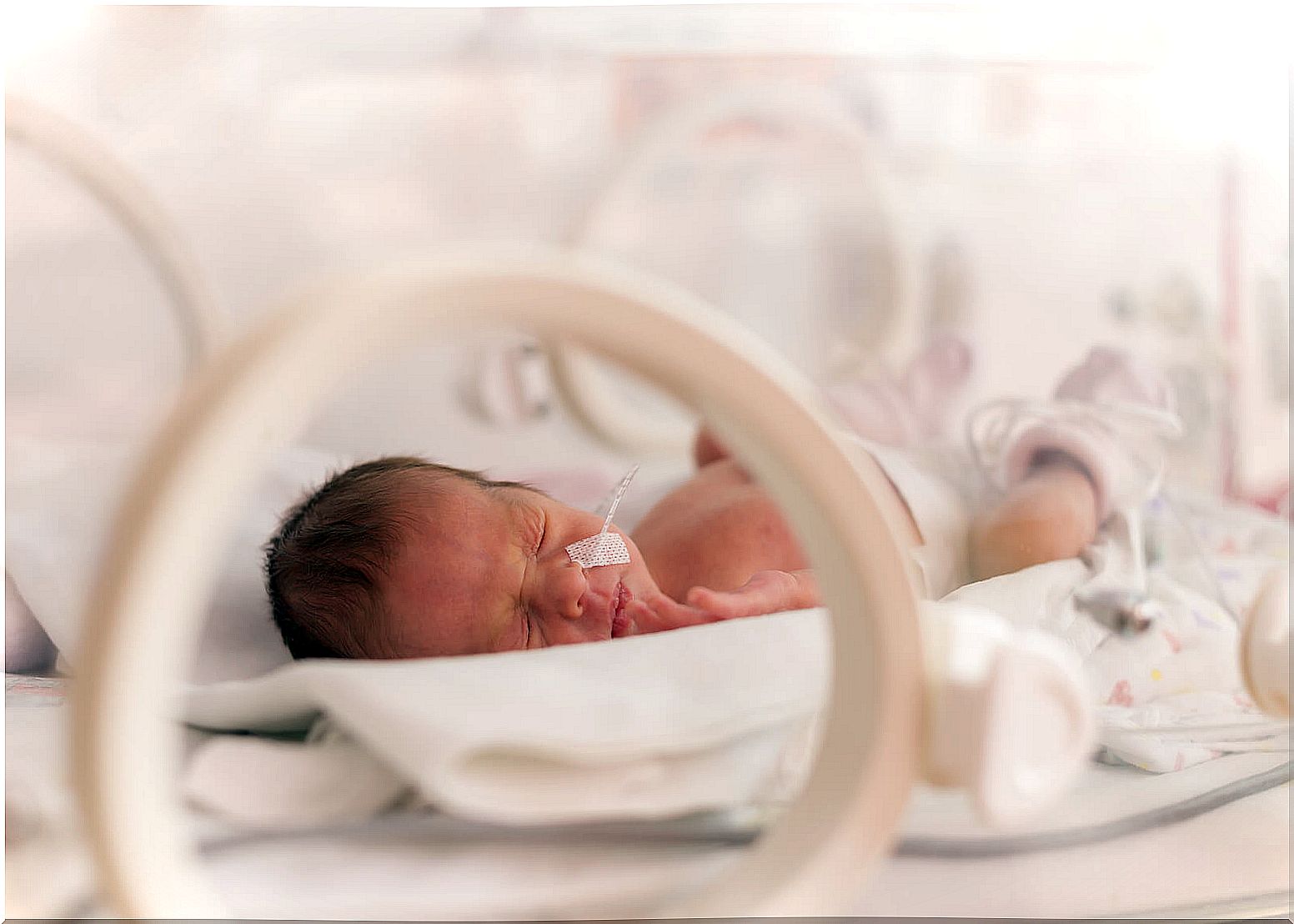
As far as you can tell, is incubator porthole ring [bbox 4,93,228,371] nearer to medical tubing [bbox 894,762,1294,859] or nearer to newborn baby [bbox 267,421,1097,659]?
newborn baby [bbox 267,421,1097,659]

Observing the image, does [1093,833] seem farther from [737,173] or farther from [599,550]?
[737,173]

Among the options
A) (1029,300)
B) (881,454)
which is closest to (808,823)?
(881,454)

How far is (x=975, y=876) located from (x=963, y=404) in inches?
50.8

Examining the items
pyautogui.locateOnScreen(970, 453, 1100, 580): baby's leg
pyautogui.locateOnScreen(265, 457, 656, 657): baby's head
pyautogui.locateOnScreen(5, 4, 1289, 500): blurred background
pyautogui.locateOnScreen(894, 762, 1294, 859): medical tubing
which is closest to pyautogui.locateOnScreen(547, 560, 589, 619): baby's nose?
pyautogui.locateOnScreen(265, 457, 656, 657): baby's head

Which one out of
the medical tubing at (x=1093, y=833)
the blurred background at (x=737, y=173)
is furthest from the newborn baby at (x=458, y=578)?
the blurred background at (x=737, y=173)

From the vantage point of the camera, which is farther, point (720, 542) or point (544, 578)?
point (720, 542)

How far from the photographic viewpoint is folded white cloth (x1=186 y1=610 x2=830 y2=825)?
1.41 ft

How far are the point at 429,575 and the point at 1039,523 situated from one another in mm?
479

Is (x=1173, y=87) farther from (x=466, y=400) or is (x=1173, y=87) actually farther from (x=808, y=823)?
(x=808, y=823)

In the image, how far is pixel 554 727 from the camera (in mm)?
439

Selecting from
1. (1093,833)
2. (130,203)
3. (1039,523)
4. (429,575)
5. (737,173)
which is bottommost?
(1093,833)

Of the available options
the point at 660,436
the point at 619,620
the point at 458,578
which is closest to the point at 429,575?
the point at 458,578

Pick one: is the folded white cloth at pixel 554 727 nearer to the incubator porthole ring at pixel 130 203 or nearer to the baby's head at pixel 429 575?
the baby's head at pixel 429 575

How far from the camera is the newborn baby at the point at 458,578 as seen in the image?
617 millimetres
